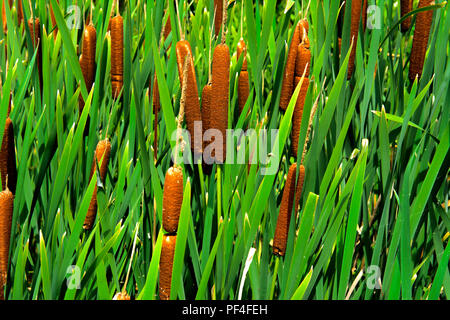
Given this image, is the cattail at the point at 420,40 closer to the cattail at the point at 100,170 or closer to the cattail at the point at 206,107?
the cattail at the point at 206,107

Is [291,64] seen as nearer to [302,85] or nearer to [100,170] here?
[302,85]

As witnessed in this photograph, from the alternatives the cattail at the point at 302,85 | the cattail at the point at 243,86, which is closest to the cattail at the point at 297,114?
the cattail at the point at 302,85

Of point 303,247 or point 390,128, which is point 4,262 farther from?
point 390,128

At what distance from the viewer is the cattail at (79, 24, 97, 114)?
97cm

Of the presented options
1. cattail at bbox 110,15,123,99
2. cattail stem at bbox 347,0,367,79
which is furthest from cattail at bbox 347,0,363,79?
cattail at bbox 110,15,123,99

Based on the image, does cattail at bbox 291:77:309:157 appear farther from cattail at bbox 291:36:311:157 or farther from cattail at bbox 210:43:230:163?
cattail at bbox 210:43:230:163

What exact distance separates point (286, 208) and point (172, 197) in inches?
7.4

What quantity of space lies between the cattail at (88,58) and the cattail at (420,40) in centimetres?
63

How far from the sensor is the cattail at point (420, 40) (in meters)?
1.04

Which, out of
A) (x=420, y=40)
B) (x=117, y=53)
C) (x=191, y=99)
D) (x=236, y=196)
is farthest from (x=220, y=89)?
(x=420, y=40)

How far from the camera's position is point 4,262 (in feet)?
2.34

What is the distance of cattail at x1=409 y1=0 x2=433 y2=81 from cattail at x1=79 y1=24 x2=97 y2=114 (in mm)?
627

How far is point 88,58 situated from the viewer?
0.97 metres
